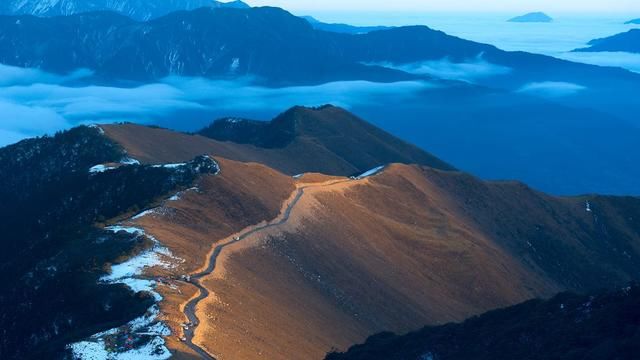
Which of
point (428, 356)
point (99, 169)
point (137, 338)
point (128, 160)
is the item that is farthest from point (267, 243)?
point (128, 160)

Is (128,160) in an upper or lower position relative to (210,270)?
lower

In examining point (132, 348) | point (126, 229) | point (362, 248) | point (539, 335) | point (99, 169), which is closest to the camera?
point (539, 335)

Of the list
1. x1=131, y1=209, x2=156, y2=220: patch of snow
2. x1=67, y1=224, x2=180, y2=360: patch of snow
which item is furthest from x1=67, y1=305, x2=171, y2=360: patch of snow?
x1=131, y1=209, x2=156, y2=220: patch of snow

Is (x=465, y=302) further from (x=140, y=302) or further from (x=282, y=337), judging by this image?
(x=140, y=302)

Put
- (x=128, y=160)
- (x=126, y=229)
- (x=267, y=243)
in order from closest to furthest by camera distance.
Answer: (x=126, y=229), (x=267, y=243), (x=128, y=160)

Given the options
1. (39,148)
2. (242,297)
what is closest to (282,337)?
(242,297)

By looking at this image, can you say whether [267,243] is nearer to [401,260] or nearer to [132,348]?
[401,260]

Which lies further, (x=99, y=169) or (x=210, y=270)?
(x=99, y=169)

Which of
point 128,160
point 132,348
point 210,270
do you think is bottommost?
point 128,160
